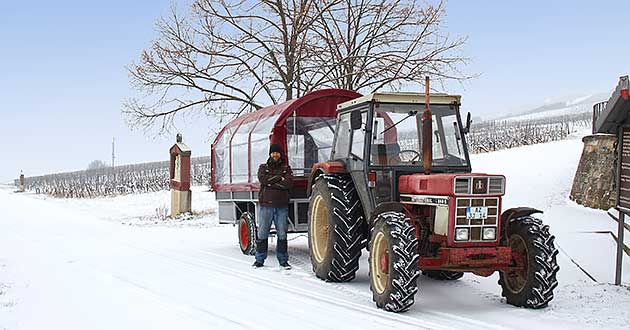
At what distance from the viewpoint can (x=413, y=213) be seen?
25.2 feet

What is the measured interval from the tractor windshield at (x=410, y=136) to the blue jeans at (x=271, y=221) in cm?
246

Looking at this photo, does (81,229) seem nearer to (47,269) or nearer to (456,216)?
(47,269)

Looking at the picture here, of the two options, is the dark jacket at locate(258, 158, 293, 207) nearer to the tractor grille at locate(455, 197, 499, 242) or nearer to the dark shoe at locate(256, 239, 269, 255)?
the dark shoe at locate(256, 239, 269, 255)

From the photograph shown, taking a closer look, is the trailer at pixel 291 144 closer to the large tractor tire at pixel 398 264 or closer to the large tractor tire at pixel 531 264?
the large tractor tire at pixel 398 264

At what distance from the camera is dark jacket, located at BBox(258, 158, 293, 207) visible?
10.0 metres

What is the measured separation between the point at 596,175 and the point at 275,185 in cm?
806

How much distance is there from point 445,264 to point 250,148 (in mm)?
5948

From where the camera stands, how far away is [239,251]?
12.5 m

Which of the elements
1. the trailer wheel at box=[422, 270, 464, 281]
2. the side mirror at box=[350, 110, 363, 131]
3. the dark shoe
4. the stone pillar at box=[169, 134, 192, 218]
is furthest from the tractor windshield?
the stone pillar at box=[169, 134, 192, 218]

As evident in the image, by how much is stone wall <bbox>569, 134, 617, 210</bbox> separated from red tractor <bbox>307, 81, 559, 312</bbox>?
6767mm

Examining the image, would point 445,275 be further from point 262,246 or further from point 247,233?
point 247,233

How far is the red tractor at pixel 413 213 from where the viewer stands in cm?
688

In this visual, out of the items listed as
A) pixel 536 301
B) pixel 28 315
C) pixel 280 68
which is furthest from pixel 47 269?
pixel 280 68

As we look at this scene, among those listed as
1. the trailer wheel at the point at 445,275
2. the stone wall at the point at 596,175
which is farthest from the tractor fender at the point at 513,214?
the stone wall at the point at 596,175
